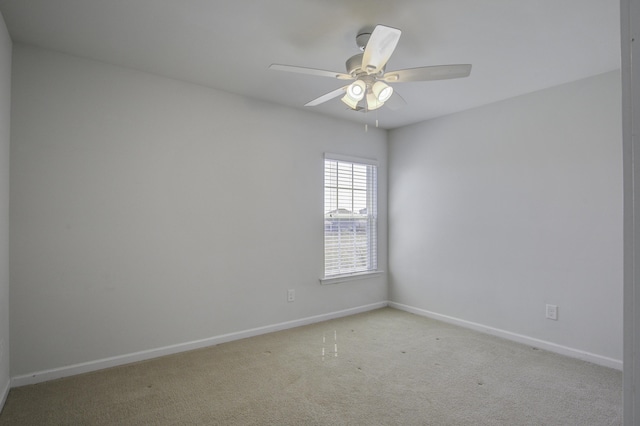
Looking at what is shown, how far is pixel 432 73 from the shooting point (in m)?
2.21

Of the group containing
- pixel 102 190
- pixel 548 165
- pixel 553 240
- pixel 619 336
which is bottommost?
pixel 619 336

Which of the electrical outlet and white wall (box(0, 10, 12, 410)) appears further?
the electrical outlet

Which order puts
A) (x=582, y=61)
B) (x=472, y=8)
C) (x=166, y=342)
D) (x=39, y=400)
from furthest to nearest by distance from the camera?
1. (x=166, y=342)
2. (x=582, y=61)
3. (x=39, y=400)
4. (x=472, y=8)

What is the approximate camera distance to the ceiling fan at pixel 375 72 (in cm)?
201

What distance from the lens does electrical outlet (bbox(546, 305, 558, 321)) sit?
324 cm

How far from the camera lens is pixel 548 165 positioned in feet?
10.8

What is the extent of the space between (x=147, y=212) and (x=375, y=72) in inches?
86.2

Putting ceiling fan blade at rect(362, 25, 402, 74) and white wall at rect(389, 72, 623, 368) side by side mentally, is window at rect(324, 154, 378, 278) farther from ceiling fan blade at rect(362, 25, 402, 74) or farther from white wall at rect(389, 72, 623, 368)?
ceiling fan blade at rect(362, 25, 402, 74)

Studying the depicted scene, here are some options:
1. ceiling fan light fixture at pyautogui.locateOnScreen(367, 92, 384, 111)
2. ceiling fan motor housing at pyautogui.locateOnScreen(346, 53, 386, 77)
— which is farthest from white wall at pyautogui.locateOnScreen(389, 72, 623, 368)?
ceiling fan motor housing at pyautogui.locateOnScreen(346, 53, 386, 77)

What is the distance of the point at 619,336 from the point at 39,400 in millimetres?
4344

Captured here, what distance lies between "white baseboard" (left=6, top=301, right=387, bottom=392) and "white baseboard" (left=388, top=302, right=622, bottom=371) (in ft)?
3.69

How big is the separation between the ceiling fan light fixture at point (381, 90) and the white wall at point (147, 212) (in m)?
1.61

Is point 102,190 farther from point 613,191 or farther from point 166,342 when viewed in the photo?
point 613,191

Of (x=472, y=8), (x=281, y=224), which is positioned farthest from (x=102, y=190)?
(x=472, y=8)
